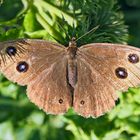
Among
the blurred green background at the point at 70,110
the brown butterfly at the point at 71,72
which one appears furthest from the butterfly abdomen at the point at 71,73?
the blurred green background at the point at 70,110

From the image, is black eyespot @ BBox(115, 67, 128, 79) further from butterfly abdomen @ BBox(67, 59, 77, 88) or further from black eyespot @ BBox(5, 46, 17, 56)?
black eyespot @ BBox(5, 46, 17, 56)

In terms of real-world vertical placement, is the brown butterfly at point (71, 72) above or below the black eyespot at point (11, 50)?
below

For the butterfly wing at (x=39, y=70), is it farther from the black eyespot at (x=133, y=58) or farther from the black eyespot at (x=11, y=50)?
the black eyespot at (x=133, y=58)

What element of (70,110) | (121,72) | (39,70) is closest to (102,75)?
(121,72)

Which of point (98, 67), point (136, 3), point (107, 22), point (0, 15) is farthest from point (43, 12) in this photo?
point (136, 3)

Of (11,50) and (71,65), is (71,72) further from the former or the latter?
(11,50)

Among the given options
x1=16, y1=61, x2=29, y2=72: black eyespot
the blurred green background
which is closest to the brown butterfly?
x1=16, y1=61, x2=29, y2=72: black eyespot

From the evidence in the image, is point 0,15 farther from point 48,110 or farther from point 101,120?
point 48,110
